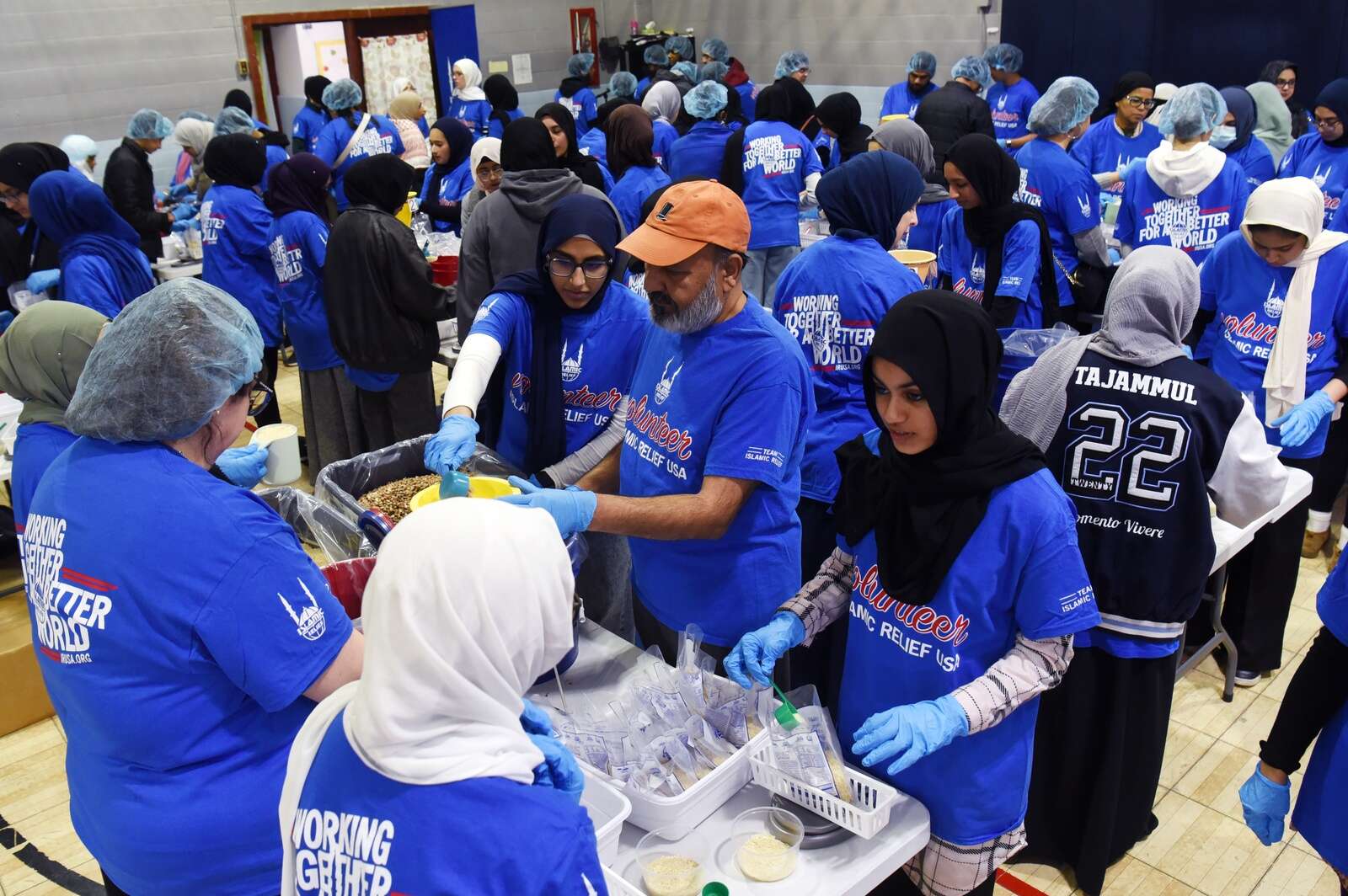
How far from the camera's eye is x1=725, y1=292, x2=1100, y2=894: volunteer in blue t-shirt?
5.55ft

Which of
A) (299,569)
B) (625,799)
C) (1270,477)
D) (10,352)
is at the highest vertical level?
(10,352)

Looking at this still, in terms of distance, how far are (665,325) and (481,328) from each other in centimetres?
68

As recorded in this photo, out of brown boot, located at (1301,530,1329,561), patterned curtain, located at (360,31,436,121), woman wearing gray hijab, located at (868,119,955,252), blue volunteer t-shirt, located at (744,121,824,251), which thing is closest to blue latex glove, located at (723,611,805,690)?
woman wearing gray hijab, located at (868,119,955,252)

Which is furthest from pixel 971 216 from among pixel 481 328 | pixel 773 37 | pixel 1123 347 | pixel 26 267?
pixel 773 37

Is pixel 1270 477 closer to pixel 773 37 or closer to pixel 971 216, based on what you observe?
pixel 971 216

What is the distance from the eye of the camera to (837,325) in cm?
309

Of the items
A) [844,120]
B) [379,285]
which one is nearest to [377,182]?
[379,285]

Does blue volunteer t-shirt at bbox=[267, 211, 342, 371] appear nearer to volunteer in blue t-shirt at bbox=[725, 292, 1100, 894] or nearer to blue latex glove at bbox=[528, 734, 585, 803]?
volunteer in blue t-shirt at bbox=[725, 292, 1100, 894]

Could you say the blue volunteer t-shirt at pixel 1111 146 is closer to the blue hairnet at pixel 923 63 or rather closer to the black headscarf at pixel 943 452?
the blue hairnet at pixel 923 63

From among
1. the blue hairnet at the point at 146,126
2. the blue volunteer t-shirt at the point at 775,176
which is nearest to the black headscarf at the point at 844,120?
the blue volunteer t-shirt at the point at 775,176

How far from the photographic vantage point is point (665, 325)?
2258 millimetres

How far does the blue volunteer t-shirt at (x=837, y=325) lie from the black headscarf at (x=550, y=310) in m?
0.67

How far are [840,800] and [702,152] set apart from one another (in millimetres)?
5279

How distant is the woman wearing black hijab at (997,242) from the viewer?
12.4 ft
